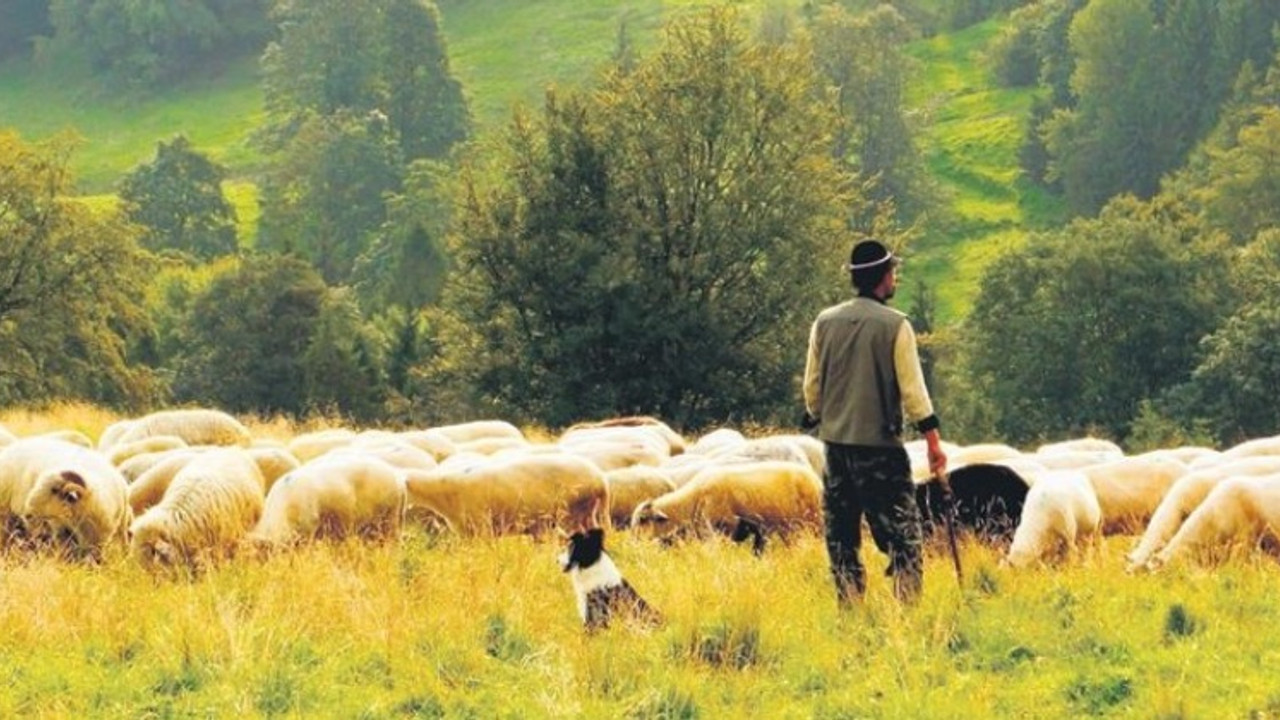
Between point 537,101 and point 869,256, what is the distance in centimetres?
12852


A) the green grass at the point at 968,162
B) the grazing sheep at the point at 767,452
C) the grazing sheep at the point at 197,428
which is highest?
the grazing sheep at the point at 767,452

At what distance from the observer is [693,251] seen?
49.9 meters

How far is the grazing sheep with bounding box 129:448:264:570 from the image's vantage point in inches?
536

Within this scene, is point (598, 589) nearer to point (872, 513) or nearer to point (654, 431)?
point (872, 513)

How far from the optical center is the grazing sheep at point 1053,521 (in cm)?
1327

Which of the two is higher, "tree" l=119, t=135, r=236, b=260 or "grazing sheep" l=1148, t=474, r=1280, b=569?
"grazing sheep" l=1148, t=474, r=1280, b=569

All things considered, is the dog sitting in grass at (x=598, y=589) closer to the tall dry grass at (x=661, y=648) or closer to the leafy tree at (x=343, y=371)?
the tall dry grass at (x=661, y=648)

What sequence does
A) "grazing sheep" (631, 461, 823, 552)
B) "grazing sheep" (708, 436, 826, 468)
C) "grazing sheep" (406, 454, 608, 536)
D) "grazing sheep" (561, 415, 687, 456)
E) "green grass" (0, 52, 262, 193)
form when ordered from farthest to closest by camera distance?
"green grass" (0, 52, 262, 193) → "grazing sheep" (561, 415, 687, 456) → "grazing sheep" (708, 436, 826, 468) → "grazing sheep" (406, 454, 608, 536) → "grazing sheep" (631, 461, 823, 552)

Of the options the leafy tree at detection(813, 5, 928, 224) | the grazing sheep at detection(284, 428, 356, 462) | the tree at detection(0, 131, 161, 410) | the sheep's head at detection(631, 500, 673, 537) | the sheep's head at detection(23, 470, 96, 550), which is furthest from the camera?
the leafy tree at detection(813, 5, 928, 224)

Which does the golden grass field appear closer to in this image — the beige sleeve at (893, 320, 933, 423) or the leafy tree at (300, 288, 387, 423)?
the beige sleeve at (893, 320, 933, 423)

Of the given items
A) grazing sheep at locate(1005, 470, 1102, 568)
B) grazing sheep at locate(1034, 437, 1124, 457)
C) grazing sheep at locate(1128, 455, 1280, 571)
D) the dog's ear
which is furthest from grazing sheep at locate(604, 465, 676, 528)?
grazing sheep at locate(1128, 455, 1280, 571)

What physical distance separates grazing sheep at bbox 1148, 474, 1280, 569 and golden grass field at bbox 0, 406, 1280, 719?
1.73 feet

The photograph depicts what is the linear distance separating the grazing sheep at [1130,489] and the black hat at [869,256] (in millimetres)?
5986

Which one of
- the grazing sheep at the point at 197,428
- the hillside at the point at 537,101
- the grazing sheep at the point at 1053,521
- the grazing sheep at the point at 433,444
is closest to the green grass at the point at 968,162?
the hillside at the point at 537,101
